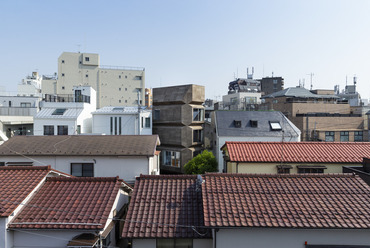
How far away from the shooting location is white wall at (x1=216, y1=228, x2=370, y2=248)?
8164 mm

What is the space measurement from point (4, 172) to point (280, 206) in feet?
34.0

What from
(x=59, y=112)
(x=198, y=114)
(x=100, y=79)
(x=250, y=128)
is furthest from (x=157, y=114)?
(x=100, y=79)

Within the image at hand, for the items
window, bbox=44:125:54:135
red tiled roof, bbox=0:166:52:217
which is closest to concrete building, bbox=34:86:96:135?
window, bbox=44:125:54:135

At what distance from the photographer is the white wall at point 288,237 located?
8.16m

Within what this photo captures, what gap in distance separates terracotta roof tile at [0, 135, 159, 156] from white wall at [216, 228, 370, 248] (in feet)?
26.9

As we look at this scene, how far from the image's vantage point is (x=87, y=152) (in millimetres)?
16000

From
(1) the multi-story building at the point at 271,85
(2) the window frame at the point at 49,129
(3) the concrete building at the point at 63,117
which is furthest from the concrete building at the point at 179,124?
(1) the multi-story building at the point at 271,85

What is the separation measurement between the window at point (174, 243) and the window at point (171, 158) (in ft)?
59.7

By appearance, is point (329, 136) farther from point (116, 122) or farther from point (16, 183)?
point (16, 183)

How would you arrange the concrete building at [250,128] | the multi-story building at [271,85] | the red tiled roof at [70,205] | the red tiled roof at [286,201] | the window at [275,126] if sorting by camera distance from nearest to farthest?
the red tiled roof at [286,201] < the red tiled roof at [70,205] < the concrete building at [250,128] < the window at [275,126] < the multi-story building at [271,85]

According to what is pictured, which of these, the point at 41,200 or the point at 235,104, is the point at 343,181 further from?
the point at 235,104

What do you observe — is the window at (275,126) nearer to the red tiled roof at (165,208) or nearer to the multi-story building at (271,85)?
the red tiled roof at (165,208)

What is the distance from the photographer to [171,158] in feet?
90.2

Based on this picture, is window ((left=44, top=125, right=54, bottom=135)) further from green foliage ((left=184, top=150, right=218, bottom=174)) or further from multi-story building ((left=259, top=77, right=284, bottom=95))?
multi-story building ((left=259, top=77, right=284, bottom=95))
